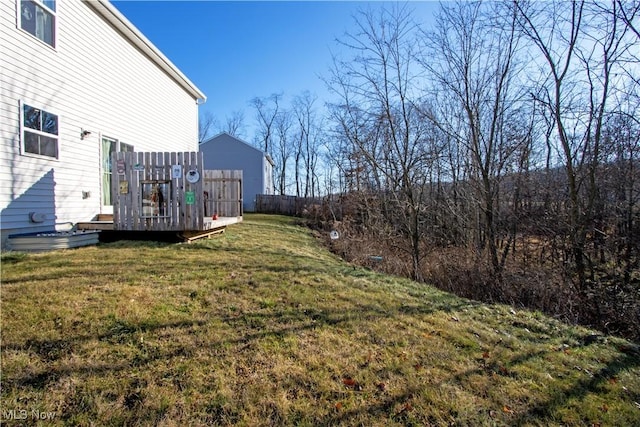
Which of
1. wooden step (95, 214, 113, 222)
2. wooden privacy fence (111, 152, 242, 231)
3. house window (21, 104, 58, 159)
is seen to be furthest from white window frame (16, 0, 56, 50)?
wooden step (95, 214, 113, 222)

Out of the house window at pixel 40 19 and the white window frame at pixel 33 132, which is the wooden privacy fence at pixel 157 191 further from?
the house window at pixel 40 19

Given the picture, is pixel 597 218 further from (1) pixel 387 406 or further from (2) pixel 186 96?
(2) pixel 186 96

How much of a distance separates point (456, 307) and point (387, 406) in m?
2.91

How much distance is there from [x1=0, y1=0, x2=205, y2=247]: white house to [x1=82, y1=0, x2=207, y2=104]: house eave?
0.02 meters

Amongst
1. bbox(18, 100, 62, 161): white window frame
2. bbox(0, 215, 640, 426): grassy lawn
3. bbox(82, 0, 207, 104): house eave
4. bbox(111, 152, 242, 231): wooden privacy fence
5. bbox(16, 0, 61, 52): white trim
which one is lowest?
bbox(0, 215, 640, 426): grassy lawn

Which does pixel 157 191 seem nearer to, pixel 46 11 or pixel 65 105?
pixel 65 105

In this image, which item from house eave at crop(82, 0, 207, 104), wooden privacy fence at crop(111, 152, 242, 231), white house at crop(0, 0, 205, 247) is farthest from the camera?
house eave at crop(82, 0, 207, 104)

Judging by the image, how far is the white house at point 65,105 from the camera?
212 inches

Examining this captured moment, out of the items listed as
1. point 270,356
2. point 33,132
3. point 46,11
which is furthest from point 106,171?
point 270,356

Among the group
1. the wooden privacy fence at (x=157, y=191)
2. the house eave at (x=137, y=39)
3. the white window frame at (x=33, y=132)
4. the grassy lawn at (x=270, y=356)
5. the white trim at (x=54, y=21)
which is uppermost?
the house eave at (x=137, y=39)

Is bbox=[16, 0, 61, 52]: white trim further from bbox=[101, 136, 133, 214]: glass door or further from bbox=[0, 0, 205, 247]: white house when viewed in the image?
bbox=[101, 136, 133, 214]: glass door

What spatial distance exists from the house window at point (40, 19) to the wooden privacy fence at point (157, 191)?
2.51m

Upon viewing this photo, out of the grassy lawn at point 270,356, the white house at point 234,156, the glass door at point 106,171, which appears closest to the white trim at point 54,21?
the glass door at point 106,171

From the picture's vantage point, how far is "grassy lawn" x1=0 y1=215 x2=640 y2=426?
2.11 m
